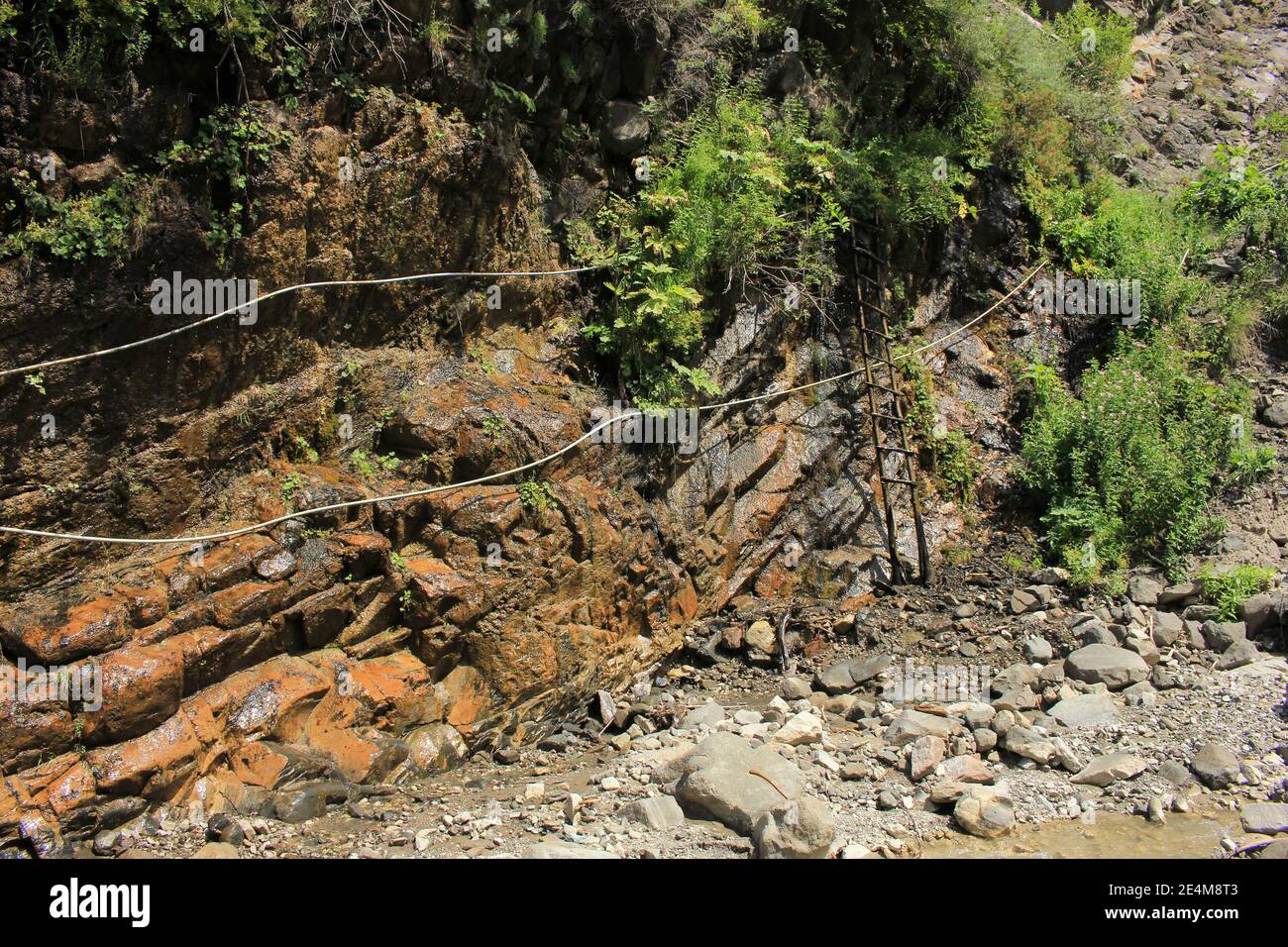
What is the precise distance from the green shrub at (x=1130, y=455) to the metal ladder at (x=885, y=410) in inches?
69.0

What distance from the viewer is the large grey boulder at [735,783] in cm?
552

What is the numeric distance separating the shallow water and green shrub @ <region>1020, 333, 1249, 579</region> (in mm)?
4123

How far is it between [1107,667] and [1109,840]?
2450 mm

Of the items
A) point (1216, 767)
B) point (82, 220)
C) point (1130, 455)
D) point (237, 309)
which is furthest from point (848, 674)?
point (82, 220)

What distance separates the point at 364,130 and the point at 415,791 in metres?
5.08

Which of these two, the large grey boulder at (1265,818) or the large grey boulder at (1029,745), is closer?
the large grey boulder at (1265,818)

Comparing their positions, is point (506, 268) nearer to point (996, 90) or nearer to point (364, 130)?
point (364, 130)

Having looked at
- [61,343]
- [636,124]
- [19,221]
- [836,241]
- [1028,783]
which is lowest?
[1028,783]

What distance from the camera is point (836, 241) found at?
10914mm

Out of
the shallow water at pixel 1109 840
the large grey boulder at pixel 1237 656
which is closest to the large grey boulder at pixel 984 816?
the shallow water at pixel 1109 840

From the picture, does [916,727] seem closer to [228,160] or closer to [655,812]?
[655,812]

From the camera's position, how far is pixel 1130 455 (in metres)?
10.2

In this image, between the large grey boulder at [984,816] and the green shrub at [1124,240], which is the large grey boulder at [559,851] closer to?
the large grey boulder at [984,816]

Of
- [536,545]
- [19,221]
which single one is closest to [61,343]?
[19,221]
